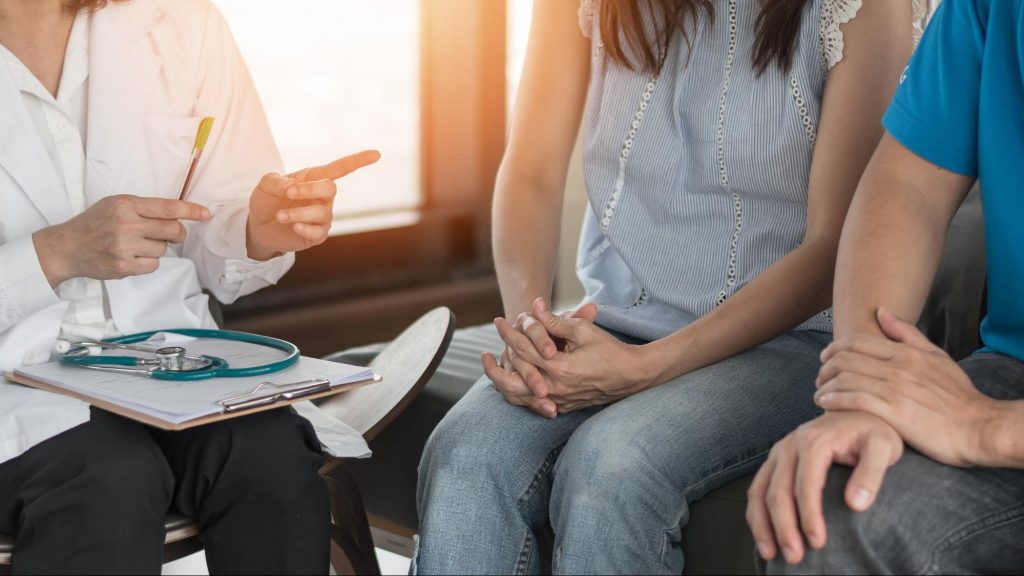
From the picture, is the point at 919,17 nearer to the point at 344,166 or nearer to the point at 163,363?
the point at 344,166

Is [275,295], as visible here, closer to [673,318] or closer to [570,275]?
[570,275]

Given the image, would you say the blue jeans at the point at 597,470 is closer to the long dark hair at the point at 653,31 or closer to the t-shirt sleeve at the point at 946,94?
the t-shirt sleeve at the point at 946,94

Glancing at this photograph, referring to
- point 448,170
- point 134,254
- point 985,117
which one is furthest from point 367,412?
point 448,170

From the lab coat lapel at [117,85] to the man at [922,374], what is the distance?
0.95 m

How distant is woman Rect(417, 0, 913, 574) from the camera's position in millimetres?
1244

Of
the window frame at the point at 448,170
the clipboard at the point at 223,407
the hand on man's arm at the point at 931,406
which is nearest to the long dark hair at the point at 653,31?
the hand on man's arm at the point at 931,406

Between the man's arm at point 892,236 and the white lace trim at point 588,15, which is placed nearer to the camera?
the man's arm at point 892,236

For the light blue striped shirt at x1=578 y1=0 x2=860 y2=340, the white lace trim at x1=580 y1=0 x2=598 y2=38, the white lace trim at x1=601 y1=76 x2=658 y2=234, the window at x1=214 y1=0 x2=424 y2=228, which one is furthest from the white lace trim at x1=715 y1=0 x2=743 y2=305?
the window at x1=214 y1=0 x2=424 y2=228

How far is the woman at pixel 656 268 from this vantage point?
124 cm

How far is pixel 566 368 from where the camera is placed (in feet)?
4.37

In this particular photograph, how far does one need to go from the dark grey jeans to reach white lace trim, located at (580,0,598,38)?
845mm

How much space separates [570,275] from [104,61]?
281 centimetres

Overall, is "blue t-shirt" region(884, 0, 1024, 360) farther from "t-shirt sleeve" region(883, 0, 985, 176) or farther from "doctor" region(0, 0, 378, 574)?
"doctor" region(0, 0, 378, 574)

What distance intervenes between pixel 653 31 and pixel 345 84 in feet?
7.09
